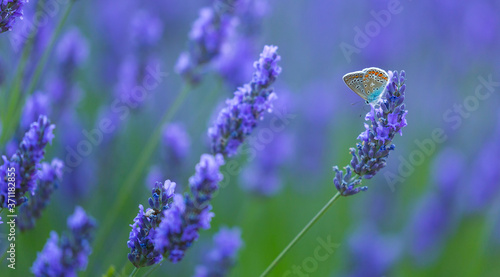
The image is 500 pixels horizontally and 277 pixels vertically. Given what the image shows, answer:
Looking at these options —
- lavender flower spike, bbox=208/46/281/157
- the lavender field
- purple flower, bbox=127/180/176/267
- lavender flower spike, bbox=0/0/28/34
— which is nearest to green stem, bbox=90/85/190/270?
the lavender field

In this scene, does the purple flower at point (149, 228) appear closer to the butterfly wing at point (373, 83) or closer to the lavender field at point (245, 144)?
the lavender field at point (245, 144)

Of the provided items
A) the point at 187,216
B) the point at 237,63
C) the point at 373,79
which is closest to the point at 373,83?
the point at 373,79

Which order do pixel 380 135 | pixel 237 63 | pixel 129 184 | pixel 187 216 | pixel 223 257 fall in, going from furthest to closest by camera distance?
pixel 237 63
pixel 129 184
pixel 223 257
pixel 380 135
pixel 187 216

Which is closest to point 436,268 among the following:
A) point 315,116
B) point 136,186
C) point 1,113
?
point 315,116

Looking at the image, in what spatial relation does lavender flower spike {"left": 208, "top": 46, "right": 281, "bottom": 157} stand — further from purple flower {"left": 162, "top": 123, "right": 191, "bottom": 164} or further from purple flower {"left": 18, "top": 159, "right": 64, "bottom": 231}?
purple flower {"left": 162, "top": 123, "right": 191, "bottom": 164}

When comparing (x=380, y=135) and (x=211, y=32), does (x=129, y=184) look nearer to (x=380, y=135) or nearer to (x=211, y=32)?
(x=211, y=32)

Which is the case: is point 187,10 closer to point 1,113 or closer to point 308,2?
point 308,2

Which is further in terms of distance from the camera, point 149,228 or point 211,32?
point 211,32
